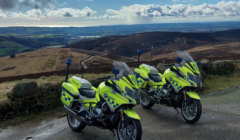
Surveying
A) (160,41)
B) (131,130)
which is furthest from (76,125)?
(160,41)

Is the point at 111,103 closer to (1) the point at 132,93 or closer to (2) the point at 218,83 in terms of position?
(1) the point at 132,93

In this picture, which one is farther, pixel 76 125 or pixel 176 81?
pixel 176 81

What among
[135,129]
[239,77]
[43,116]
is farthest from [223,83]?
[43,116]

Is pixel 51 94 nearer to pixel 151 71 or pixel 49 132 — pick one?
pixel 49 132

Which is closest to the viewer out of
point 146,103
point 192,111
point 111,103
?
point 111,103

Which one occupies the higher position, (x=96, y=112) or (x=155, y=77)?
(x=155, y=77)

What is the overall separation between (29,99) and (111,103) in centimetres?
438

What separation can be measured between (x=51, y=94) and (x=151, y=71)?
4.33 meters

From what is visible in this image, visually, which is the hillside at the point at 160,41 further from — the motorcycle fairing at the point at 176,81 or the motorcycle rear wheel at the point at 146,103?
the motorcycle fairing at the point at 176,81

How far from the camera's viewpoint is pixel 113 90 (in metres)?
5.40

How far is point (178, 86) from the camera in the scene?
732 cm

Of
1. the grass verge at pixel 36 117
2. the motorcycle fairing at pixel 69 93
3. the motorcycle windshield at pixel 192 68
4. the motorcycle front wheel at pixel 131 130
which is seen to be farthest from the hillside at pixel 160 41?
the motorcycle front wheel at pixel 131 130

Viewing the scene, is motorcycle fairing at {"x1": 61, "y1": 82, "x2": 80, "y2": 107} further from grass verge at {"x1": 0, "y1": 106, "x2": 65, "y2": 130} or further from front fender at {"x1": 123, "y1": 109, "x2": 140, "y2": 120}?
grass verge at {"x1": 0, "y1": 106, "x2": 65, "y2": 130}

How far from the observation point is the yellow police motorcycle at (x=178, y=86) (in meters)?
6.99
